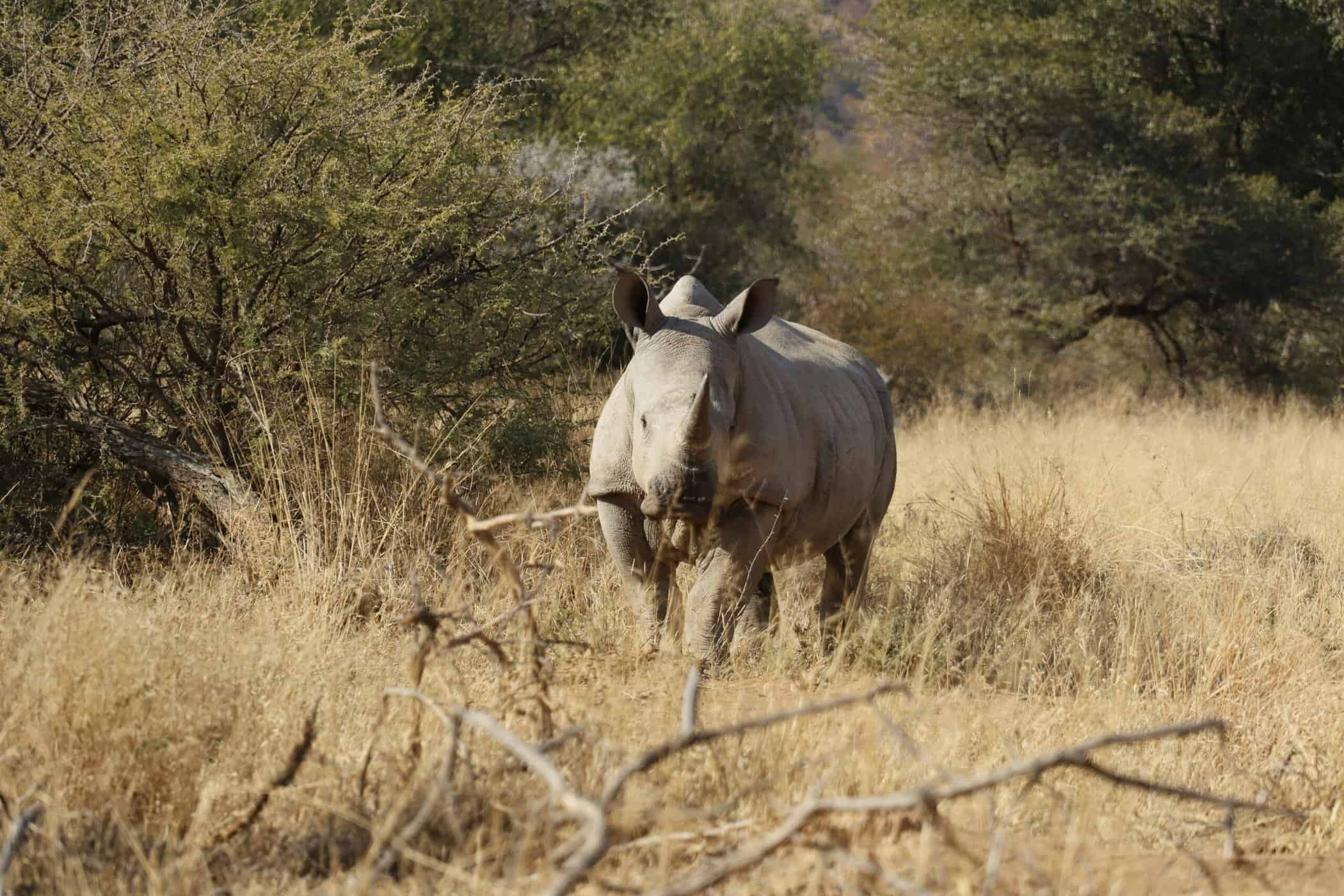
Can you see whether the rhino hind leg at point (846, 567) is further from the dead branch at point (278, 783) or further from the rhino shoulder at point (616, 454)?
the dead branch at point (278, 783)

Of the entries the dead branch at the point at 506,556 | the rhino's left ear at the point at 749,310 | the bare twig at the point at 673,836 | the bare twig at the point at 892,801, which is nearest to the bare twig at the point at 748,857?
the bare twig at the point at 892,801

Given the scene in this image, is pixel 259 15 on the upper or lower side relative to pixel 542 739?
upper

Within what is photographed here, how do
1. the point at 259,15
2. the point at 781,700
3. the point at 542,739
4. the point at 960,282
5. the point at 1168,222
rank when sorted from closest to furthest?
1. the point at 542,739
2. the point at 781,700
3. the point at 259,15
4. the point at 1168,222
5. the point at 960,282

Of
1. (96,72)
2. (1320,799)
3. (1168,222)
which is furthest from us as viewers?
(1168,222)

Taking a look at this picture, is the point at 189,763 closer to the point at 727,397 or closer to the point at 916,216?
the point at 727,397

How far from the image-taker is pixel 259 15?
1040 centimetres

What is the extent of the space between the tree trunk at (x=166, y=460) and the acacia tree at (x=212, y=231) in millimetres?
12

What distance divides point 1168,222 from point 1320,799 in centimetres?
1366

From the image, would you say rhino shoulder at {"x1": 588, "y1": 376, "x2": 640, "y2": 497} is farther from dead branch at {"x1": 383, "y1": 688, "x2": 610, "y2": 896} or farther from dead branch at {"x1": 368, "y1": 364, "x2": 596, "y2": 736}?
dead branch at {"x1": 383, "y1": 688, "x2": 610, "y2": 896}

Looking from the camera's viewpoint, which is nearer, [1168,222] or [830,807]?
[830,807]

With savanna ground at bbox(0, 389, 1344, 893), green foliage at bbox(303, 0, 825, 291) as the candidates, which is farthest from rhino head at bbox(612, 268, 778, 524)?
green foliage at bbox(303, 0, 825, 291)

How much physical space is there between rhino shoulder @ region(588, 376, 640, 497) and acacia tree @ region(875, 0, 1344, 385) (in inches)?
518

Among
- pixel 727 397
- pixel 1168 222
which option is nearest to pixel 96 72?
pixel 727 397

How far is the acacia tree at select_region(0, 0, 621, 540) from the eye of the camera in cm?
669
